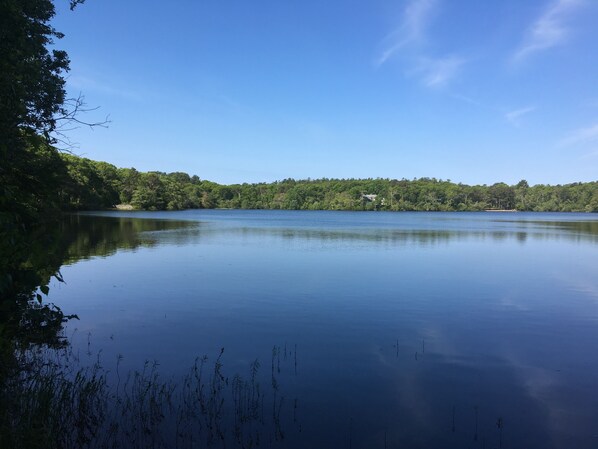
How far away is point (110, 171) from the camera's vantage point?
114m

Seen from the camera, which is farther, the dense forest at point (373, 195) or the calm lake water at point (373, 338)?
the dense forest at point (373, 195)

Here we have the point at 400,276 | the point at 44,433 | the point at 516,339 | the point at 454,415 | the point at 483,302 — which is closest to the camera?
the point at 44,433

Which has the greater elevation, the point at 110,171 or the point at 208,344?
the point at 110,171

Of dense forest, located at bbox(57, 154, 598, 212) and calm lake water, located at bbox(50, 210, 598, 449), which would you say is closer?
calm lake water, located at bbox(50, 210, 598, 449)

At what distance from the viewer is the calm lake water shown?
6750 mm

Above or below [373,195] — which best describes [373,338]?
below

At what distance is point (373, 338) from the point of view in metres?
10.8

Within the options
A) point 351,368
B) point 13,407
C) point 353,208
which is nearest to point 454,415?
point 351,368

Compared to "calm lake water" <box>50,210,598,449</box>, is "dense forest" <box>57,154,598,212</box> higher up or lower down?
higher up

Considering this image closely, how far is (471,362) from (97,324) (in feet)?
30.1

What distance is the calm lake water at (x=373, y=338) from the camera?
6750 millimetres

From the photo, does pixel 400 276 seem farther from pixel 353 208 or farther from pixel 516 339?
pixel 353 208

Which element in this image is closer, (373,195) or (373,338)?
(373,338)

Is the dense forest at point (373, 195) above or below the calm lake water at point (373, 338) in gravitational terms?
above
